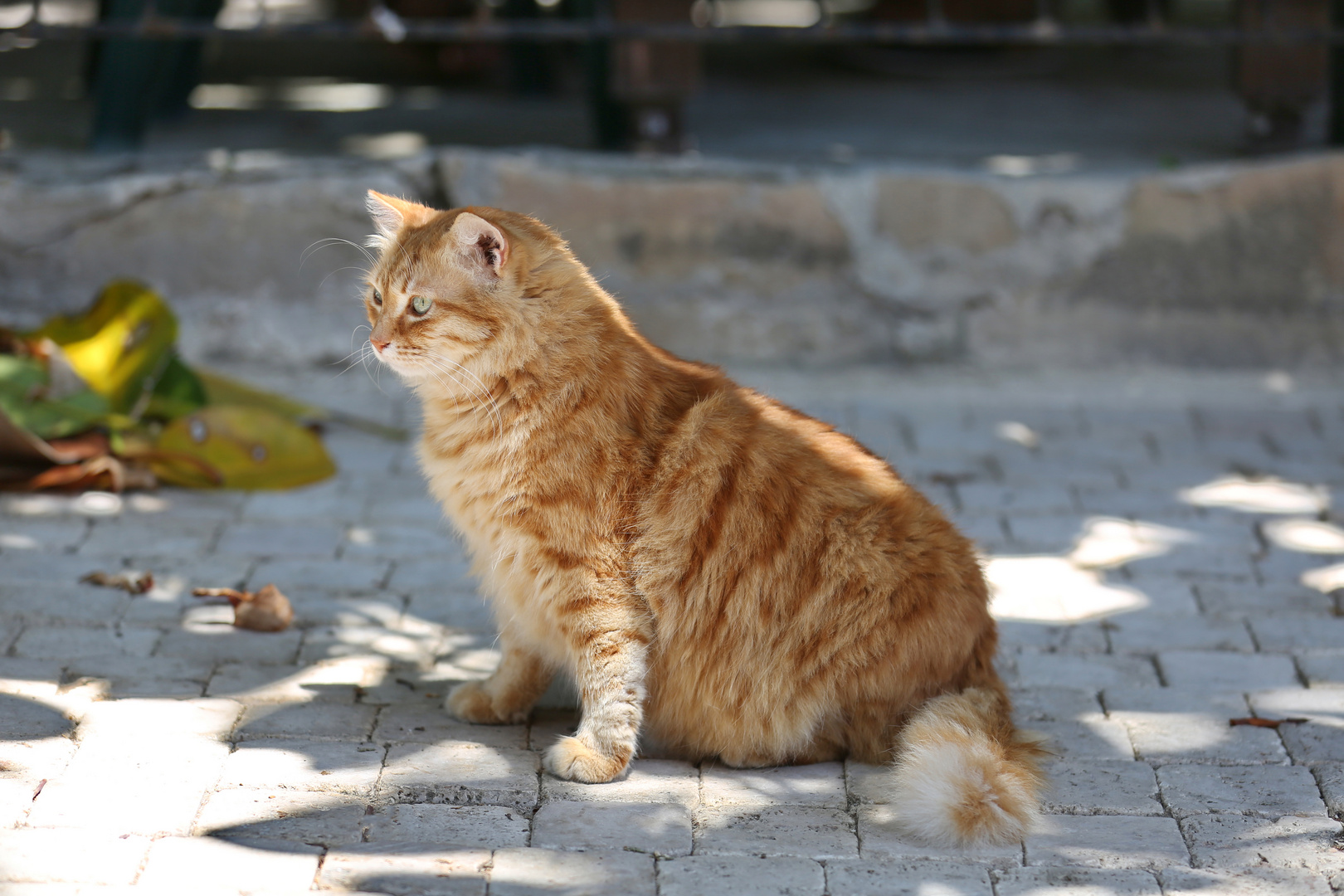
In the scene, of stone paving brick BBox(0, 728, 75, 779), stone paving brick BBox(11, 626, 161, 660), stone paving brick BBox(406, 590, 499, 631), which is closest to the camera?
stone paving brick BBox(0, 728, 75, 779)

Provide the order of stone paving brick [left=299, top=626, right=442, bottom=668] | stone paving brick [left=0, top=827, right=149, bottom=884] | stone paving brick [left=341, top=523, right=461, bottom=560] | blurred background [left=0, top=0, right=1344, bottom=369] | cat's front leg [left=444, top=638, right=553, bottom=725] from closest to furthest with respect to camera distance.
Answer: stone paving brick [left=0, top=827, right=149, bottom=884] → cat's front leg [left=444, top=638, right=553, bottom=725] → stone paving brick [left=299, top=626, right=442, bottom=668] → stone paving brick [left=341, top=523, right=461, bottom=560] → blurred background [left=0, top=0, right=1344, bottom=369]

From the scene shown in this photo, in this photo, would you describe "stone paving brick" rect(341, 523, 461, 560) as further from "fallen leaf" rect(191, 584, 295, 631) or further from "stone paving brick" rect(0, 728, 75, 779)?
"stone paving brick" rect(0, 728, 75, 779)

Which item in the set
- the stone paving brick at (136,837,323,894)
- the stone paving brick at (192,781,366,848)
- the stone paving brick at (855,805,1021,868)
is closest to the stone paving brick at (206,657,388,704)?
→ the stone paving brick at (192,781,366,848)

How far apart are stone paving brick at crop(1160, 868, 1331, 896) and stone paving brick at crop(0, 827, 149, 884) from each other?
2.08 metres

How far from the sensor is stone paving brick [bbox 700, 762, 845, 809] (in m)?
3.03

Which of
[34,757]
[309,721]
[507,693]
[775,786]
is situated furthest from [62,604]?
[775,786]

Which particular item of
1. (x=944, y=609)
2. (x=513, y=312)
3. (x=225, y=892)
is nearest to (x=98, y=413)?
(x=513, y=312)

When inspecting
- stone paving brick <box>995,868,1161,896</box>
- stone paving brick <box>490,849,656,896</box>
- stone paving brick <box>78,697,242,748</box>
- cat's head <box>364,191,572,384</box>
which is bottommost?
stone paving brick <box>995,868,1161,896</box>

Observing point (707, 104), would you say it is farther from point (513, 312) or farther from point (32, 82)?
point (513, 312)

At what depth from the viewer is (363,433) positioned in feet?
18.0

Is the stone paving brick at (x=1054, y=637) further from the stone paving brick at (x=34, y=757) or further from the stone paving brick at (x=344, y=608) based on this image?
the stone paving brick at (x=34, y=757)

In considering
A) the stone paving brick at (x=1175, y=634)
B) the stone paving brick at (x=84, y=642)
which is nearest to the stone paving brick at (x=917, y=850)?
the stone paving brick at (x=1175, y=634)

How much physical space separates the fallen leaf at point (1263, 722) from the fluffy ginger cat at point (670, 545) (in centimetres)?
67

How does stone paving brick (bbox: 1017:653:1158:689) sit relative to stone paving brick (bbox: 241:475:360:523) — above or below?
below
